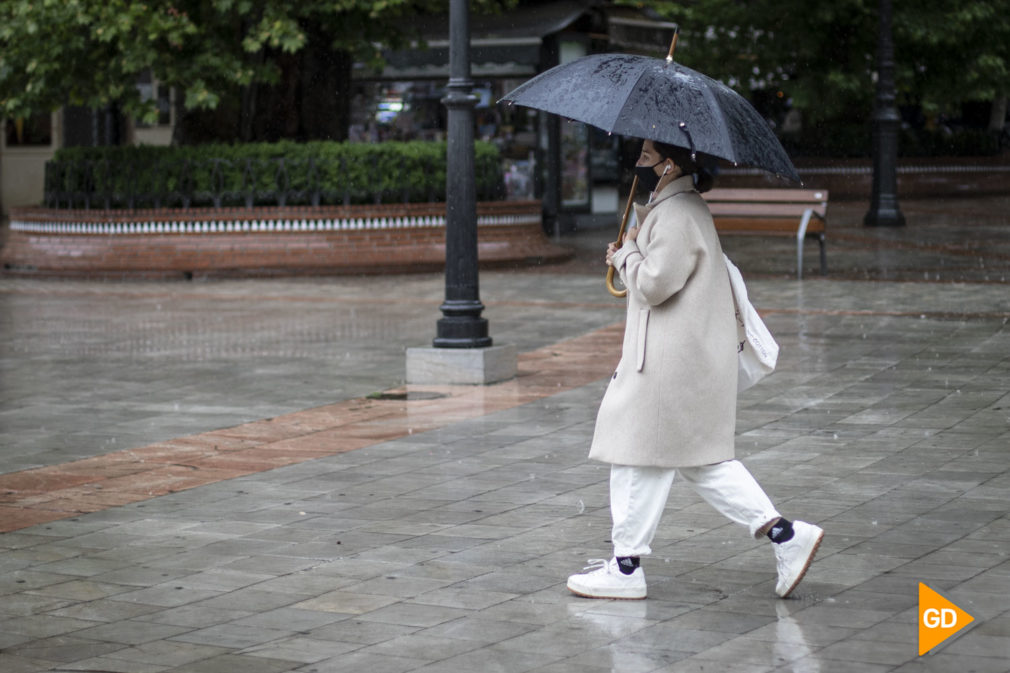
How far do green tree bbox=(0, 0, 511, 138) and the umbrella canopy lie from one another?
482 inches

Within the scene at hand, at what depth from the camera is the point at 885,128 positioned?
23.1 m

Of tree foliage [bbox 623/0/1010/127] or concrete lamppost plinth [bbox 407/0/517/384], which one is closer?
concrete lamppost plinth [bbox 407/0/517/384]

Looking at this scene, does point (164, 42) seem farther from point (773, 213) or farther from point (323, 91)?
point (773, 213)

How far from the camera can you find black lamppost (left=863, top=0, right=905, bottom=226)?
22.7 m

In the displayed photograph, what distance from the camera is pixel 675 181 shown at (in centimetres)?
553

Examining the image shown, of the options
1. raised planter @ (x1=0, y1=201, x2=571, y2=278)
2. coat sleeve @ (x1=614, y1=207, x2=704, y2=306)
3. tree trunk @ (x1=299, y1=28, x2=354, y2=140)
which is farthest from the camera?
tree trunk @ (x1=299, y1=28, x2=354, y2=140)

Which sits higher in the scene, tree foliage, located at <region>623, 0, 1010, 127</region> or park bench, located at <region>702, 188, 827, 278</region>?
tree foliage, located at <region>623, 0, 1010, 127</region>

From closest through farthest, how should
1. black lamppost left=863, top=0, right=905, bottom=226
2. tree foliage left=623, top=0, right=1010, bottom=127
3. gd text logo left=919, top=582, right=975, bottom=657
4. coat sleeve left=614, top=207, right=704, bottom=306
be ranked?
gd text logo left=919, top=582, right=975, bottom=657 < coat sleeve left=614, top=207, right=704, bottom=306 < black lamppost left=863, top=0, right=905, bottom=226 < tree foliage left=623, top=0, right=1010, bottom=127

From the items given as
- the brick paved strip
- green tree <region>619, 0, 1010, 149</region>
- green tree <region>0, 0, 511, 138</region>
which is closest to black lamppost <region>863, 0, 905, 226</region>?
green tree <region>619, 0, 1010, 149</region>

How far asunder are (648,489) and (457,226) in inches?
209

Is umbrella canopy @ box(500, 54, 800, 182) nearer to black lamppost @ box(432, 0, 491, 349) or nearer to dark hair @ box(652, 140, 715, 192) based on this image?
dark hair @ box(652, 140, 715, 192)

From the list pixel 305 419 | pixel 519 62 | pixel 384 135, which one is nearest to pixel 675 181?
pixel 305 419

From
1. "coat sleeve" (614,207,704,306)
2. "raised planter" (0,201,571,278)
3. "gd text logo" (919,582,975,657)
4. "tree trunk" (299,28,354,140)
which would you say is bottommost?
"gd text logo" (919,582,975,657)

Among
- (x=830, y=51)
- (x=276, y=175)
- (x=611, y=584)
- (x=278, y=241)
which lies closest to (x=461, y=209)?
(x=611, y=584)
